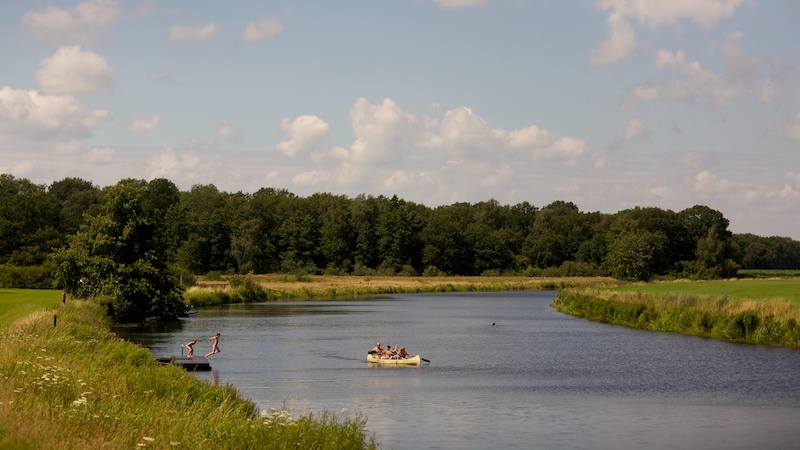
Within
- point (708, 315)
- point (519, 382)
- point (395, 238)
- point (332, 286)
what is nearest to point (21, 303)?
point (519, 382)

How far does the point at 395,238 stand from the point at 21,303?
117864mm

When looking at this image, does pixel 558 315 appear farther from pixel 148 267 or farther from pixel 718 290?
pixel 148 267

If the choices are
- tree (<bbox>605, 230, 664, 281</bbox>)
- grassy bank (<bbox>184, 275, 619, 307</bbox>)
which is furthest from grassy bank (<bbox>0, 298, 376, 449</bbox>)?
tree (<bbox>605, 230, 664, 281</bbox>)

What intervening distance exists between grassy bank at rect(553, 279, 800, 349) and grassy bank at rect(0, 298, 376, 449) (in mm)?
34882

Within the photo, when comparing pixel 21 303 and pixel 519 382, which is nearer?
pixel 519 382

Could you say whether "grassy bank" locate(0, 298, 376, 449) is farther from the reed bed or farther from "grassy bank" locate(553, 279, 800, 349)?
"grassy bank" locate(553, 279, 800, 349)

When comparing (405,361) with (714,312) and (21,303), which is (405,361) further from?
(21,303)

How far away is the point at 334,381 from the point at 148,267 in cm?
3182

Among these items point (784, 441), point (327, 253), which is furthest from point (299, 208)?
point (784, 441)

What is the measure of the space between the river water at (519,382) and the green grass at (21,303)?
5.76 metres

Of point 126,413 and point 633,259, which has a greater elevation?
point 633,259

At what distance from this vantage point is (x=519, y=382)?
38.2 metres

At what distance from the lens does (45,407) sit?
689 inches

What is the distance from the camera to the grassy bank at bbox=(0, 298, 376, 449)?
1571cm
